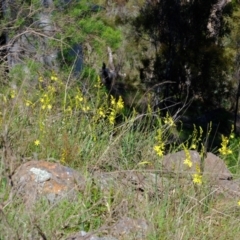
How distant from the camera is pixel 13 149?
5.59 meters

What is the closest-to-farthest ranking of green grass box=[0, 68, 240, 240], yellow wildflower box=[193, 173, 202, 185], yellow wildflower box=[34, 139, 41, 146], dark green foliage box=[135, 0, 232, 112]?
1. green grass box=[0, 68, 240, 240]
2. yellow wildflower box=[193, 173, 202, 185]
3. yellow wildflower box=[34, 139, 41, 146]
4. dark green foliage box=[135, 0, 232, 112]

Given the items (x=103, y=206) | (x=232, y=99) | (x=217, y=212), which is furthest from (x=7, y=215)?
(x=232, y=99)

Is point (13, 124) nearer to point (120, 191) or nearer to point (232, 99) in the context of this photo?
point (120, 191)

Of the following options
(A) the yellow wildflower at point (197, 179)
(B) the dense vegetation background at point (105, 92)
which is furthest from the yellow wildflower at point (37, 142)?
(A) the yellow wildflower at point (197, 179)

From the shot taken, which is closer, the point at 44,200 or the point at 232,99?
the point at 44,200

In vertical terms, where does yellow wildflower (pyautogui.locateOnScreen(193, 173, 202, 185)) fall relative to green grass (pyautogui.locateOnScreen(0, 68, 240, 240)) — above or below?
above

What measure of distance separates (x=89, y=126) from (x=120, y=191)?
1449 mm

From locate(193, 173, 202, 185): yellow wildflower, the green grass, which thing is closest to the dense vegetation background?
the green grass

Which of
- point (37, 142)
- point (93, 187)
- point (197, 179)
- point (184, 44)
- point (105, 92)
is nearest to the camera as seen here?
point (197, 179)

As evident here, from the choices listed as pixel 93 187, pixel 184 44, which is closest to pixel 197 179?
pixel 93 187

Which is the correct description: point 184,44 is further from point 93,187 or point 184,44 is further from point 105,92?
point 93,187

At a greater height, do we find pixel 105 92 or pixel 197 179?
pixel 197 179

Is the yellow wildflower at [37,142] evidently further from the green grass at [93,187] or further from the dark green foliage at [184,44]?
the dark green foliage at [184,44]

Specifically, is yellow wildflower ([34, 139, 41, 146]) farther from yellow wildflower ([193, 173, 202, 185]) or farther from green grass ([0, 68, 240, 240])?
yellow wildflower ([193, 173, 202, 185])
